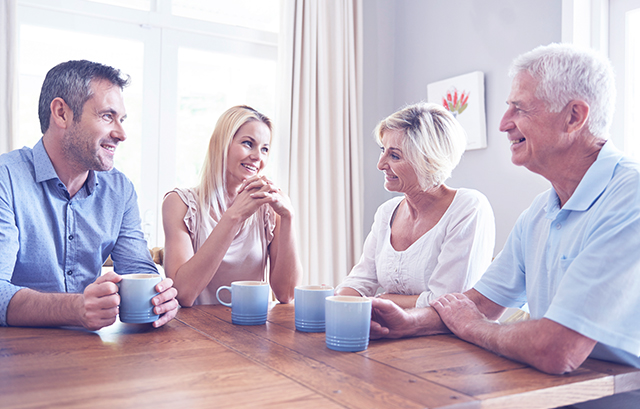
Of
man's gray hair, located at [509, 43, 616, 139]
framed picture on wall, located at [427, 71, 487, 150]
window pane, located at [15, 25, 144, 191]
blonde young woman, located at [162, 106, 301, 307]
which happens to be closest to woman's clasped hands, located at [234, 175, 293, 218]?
blonde young woman, located at [162, 106, 301, 307]

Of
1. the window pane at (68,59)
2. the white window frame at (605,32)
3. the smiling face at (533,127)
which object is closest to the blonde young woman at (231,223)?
the smiling face at (533,127)

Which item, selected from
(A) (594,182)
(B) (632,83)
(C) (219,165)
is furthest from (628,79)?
(C) (219,165)

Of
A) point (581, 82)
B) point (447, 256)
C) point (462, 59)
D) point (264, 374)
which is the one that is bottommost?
point (264, 374)

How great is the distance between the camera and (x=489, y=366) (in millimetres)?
894

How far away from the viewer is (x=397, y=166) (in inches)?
70.5

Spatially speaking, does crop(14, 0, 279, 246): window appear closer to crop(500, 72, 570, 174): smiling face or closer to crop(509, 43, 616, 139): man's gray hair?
crop(500, 72, 570, 174): smiling face

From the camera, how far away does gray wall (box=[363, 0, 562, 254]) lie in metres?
2.63

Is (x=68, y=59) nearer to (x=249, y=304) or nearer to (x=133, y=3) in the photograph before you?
(x=133, y=3)

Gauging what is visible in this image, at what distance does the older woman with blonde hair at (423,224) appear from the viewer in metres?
1.58

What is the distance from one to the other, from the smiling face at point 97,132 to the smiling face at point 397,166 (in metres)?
0.90

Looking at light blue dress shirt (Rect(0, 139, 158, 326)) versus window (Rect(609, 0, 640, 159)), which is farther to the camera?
window (Rect(609, 0, 640, 159))

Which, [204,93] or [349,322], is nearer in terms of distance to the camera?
[349,322]

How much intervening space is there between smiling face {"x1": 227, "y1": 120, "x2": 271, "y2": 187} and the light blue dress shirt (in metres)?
0.41

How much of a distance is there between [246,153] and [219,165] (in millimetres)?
111
